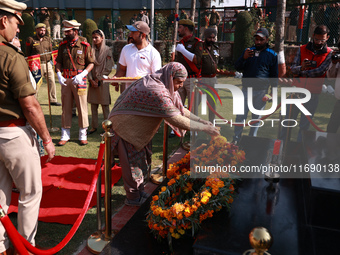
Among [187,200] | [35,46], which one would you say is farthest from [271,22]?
[187,200]

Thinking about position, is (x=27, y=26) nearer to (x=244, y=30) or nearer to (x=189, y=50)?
(x=244, y=30)

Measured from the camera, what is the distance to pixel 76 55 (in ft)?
20.0

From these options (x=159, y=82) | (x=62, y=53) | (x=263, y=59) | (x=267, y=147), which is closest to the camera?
(x=159, y=82)

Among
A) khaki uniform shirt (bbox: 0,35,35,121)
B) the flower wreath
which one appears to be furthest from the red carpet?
khaki uniform shirt (bbox: 0,35,35,121)

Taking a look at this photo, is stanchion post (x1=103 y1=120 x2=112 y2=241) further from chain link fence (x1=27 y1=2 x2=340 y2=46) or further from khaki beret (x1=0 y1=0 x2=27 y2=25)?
chain link fence (x1=27 y1=2 x2=340 y2=46)

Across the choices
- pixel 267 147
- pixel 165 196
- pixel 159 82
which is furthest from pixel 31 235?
pixel 267 147

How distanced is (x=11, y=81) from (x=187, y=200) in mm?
1850

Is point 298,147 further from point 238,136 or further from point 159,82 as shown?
point 159,82

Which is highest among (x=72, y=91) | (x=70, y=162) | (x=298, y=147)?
(x=72, y=91)

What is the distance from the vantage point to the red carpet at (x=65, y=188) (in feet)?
13.0

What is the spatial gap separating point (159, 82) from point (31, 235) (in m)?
1.98

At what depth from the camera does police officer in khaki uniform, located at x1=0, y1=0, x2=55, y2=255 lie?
2.67 m

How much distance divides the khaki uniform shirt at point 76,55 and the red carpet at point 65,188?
1753 mm

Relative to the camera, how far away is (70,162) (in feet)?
18.1
